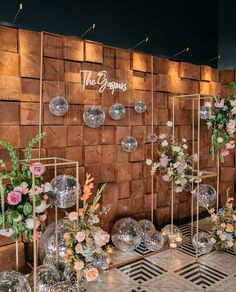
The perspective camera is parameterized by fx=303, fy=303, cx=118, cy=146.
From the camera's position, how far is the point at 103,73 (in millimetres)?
3574

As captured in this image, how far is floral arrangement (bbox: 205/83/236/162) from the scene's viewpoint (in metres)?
3.54

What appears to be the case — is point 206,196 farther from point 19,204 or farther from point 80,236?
point 19,204

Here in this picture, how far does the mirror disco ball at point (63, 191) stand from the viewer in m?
2.56

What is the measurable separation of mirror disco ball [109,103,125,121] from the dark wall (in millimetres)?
2523

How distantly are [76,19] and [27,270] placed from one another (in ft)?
8.97

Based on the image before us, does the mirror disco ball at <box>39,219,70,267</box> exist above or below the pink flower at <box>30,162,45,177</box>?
below

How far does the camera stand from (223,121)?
3588 mm

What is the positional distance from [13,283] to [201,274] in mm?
1838

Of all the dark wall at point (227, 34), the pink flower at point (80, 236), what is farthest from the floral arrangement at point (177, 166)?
the dark wall at point (227, 34)

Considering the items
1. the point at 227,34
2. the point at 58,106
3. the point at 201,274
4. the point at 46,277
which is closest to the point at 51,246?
the point at 46,277

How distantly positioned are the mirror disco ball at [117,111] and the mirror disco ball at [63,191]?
1182 mm

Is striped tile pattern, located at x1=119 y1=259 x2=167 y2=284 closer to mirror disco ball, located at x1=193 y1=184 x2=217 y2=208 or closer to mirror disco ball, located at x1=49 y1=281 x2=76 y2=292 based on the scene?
mirror disco ball, located at x1=49 y1=281 x2=76 y2=292

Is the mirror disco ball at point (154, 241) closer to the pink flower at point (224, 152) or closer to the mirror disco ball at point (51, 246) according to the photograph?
the mirror disco ball at point (51, 246)

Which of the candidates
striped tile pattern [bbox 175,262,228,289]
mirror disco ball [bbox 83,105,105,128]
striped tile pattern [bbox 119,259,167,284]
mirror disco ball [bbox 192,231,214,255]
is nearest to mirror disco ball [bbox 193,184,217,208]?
mirror disco ball [bbox 192,231,214,255]
